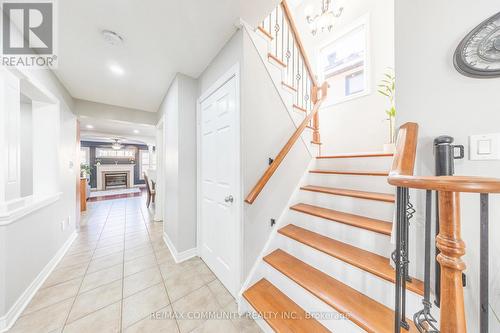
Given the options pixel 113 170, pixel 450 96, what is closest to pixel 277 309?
pixel 450 96

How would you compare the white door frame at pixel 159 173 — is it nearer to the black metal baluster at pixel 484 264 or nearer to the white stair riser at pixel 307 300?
the white stair riser at pixel 307 300

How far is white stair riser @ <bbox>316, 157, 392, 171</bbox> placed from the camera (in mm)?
1825

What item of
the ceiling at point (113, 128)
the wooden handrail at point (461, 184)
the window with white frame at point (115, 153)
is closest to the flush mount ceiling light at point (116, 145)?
the window with white frame at point (115, 153)

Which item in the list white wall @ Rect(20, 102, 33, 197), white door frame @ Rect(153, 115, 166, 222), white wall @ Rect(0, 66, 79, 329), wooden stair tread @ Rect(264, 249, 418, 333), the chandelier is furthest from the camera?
white door frame @ Rect(153, 115, 166, 222)

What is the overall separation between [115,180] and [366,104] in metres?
11.1

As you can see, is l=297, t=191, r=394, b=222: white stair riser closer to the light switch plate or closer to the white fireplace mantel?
the light switch plate

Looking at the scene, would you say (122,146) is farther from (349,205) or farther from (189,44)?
(349,205)

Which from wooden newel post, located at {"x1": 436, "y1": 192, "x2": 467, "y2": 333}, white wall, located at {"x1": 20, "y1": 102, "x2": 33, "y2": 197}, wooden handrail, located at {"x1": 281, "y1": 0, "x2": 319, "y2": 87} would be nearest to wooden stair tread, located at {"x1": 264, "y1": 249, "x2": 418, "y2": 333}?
wooden newel post, located at {"x1": 436, "y1": 192, "x2": 467, "y2": 333}

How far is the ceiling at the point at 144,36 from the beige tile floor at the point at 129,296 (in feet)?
8.00

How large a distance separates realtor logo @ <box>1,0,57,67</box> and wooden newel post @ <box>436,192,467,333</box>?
102 inches

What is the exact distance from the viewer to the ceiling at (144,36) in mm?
1325

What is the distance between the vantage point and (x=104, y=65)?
2.08m

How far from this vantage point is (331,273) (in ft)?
4.27

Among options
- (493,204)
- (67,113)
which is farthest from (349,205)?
(67,113)
